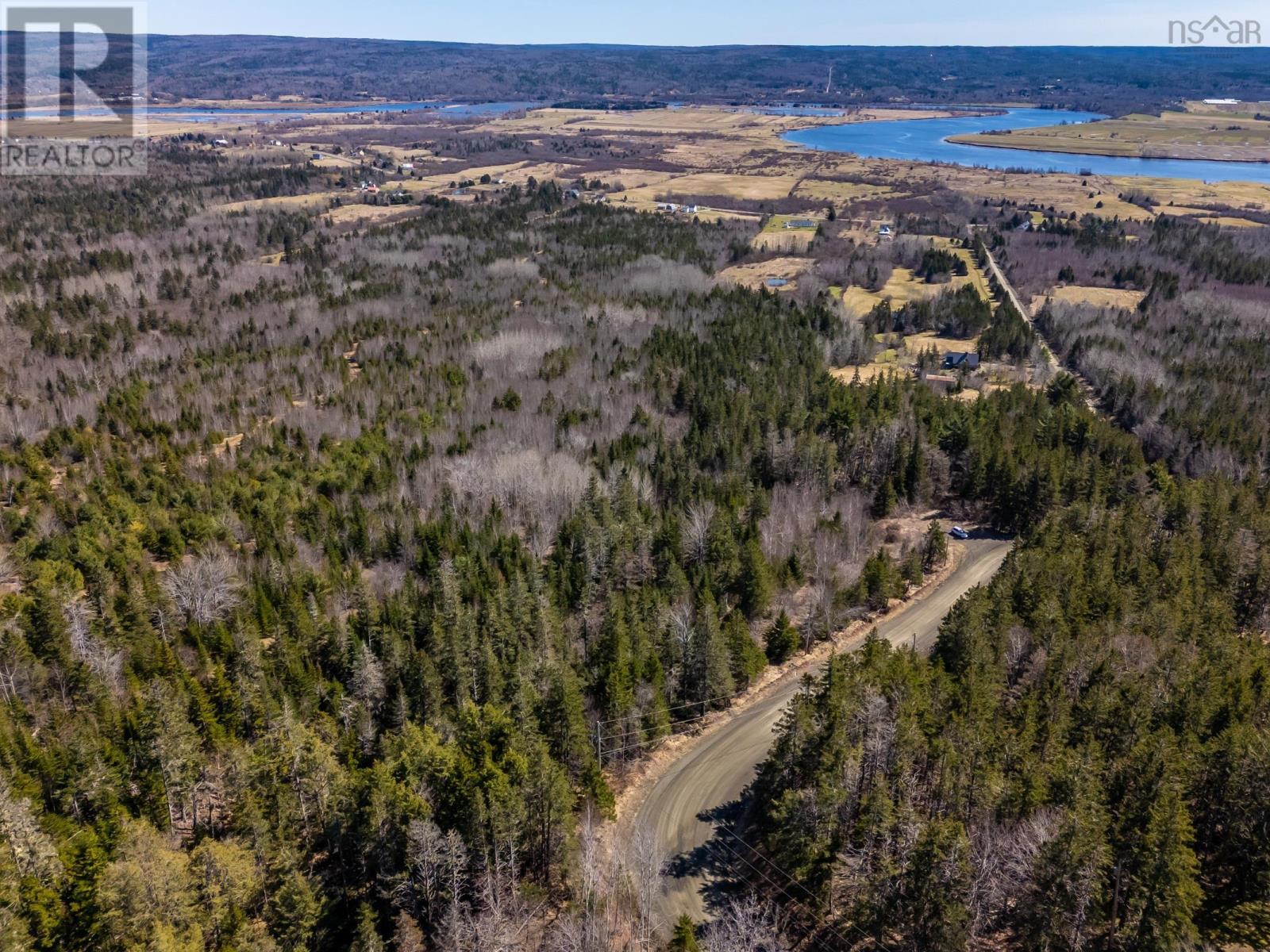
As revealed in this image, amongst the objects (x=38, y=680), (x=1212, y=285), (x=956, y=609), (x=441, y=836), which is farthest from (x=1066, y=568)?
(x=1212, y=285)

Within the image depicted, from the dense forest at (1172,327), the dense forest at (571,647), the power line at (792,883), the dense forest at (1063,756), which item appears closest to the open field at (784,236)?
the dense forest at (1172,327)

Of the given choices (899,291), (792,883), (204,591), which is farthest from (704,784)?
(899,291)

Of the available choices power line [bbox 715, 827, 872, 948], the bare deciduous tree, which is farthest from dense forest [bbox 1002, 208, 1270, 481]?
the bare deciduous tree

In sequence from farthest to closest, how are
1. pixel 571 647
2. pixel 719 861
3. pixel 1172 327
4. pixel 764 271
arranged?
pixel 764 271, pixel 1172 327, pixel 571 647, pixel 719 861

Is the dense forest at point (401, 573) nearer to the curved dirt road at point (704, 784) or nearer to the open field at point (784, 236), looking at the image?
the curved dirt road at point (704, 784)

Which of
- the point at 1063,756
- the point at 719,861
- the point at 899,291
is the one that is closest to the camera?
the point at 1063,756

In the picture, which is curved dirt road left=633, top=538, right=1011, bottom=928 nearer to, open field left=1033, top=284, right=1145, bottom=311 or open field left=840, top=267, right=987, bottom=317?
open field left=840, top=267, right=987, bottom=317

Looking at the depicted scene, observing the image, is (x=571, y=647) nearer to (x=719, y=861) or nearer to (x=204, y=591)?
(x=719, y=861)

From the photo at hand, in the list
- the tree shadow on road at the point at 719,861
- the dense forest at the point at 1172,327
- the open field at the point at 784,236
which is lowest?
the tree shadow on road at the point at 719,861
